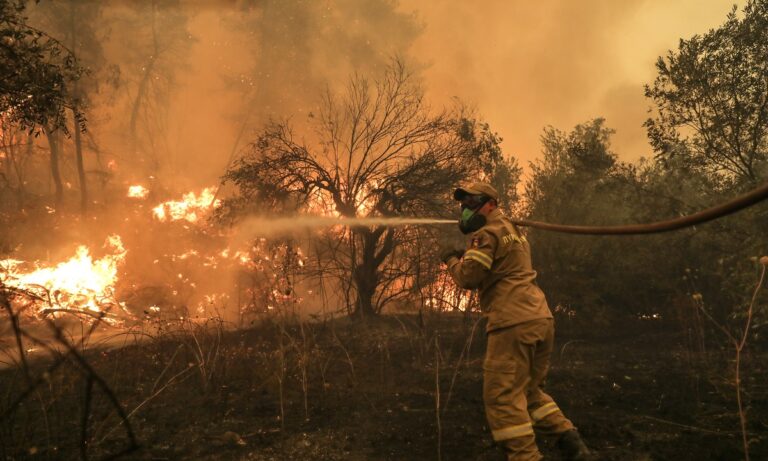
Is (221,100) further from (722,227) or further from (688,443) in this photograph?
(688,443)

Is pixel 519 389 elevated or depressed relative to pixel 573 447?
elevated

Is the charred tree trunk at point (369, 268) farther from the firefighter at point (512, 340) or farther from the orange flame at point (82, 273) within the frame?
the orange flame at point (82, 273)

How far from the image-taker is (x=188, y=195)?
23828mm

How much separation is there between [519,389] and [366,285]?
8051 mm

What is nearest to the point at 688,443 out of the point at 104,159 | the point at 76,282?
the point at 76,282

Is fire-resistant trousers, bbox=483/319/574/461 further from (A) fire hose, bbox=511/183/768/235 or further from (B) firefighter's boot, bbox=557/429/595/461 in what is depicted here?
(A) fire hose, bbox=511/183/768/235

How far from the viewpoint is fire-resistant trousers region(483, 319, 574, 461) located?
3352mm

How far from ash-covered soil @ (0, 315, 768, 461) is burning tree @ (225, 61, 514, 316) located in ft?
11.9

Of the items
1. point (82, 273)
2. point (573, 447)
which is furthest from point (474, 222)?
point (82, 273)

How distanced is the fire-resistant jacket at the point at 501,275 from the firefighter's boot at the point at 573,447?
879mm

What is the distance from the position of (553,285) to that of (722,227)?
3.40 m

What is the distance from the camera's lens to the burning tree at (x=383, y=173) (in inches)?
442

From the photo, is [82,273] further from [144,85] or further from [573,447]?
[144,85]

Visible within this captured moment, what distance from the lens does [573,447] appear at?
357 centimetres
